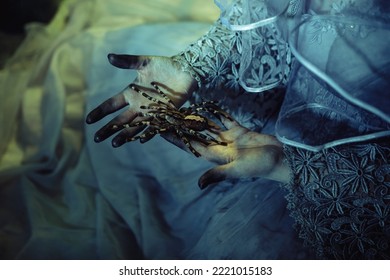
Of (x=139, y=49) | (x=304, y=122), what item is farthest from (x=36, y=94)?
(x=304, y=122)

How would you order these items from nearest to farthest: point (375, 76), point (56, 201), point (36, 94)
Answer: point (375, 76)
point (56, 201)
point (36, 94)

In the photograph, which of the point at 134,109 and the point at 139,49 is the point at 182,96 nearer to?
the point at 134,109

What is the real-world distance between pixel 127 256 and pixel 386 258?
0.48m

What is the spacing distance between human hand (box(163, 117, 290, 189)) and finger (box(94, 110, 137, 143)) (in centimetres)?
7

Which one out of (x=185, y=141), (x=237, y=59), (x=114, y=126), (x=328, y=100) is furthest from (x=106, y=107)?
(x=328, y=100)

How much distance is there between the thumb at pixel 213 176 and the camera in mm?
645

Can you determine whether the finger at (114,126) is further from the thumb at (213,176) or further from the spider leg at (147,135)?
the thumb at (213,176)

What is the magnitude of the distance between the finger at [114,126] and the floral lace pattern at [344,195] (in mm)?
272

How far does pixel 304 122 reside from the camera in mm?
709

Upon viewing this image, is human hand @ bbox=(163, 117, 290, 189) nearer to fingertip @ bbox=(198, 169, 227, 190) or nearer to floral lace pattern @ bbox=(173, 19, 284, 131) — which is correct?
fingertip @ bbox=(198, 169, 227, 190)

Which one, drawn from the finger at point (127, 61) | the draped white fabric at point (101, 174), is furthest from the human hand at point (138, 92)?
the draped white fabric at point (101, 174)

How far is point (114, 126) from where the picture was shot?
2.43 feet

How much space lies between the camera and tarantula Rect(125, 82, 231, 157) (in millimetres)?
738

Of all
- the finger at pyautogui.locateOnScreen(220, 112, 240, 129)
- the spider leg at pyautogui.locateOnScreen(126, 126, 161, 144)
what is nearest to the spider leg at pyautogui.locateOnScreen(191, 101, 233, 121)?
the finger at pyautogui.locateOnScreen(220, 112, 240, 129)
